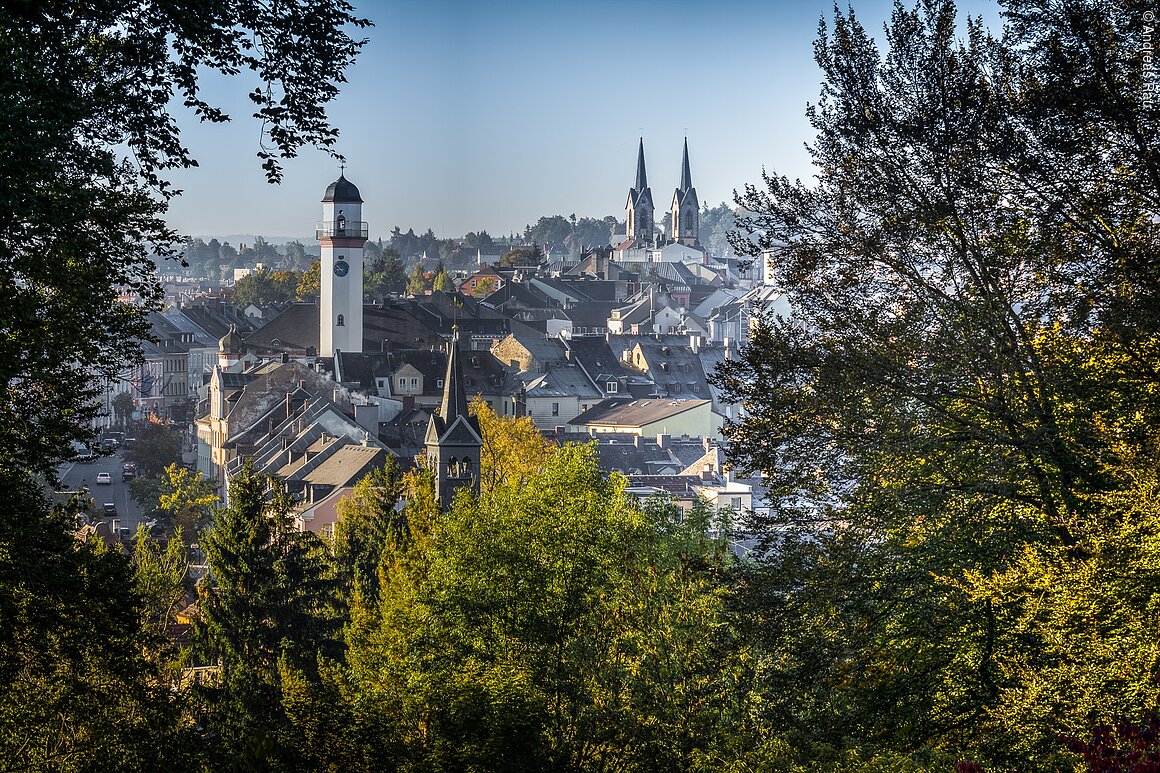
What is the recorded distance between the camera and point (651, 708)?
695 inches

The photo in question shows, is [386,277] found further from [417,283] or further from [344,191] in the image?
[344,191]

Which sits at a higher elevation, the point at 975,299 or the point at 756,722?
the point at 975,299

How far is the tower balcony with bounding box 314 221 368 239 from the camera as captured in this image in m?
97.1

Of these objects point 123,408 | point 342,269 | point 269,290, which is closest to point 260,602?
point 342,269

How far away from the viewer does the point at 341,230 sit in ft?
319

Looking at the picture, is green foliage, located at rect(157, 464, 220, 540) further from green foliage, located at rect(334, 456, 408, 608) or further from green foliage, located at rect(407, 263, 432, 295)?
green foliage, located at rect(407, 263, 432, 295)

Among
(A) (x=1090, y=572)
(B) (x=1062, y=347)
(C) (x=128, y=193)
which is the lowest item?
(A) (x=1090, y=572)

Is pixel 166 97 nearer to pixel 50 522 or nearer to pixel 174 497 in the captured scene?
pixel 50 522

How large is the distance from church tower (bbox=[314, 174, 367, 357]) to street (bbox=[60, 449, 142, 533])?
48.8 feet

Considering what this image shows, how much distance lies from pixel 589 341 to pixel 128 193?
336ft

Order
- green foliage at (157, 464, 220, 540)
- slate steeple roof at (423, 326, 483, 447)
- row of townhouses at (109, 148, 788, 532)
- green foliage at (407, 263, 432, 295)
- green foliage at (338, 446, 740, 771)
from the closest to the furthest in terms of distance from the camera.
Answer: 1. green foliage at (338, 446, 740, 771)
2. slate steeple roof at (423, 326, 483, 447)
3. green foliage at (157, 464, 220, 540)
4. row of townhouses at (109, 148, 788, 532)
5. green foliage at (407, 263, 432, 295)

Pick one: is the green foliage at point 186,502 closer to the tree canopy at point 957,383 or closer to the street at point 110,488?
the street at point 110,488

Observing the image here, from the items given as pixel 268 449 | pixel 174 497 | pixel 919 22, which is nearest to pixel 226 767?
pixel 919 22

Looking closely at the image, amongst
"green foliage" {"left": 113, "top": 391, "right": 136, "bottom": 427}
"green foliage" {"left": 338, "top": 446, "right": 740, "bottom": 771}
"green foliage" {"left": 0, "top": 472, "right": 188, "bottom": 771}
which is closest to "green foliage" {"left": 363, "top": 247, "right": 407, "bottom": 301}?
"green foliage" {"left": 113, "top": 391, "right": 136, "bottom": 427}
